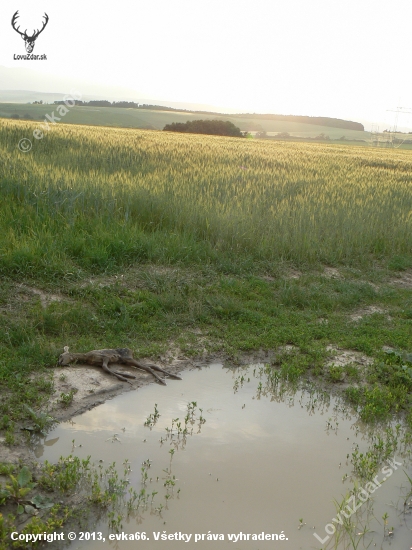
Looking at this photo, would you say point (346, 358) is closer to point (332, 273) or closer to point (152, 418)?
point (152, 418)

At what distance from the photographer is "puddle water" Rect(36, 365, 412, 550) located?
3572mm

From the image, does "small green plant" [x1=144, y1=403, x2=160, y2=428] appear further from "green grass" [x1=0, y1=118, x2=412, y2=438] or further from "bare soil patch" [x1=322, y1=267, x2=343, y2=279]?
"bare soil patch" [x1=322, y1=267, x2=343, y2=279]

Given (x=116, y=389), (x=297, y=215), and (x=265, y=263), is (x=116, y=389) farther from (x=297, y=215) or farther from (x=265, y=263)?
(x=297, y=215)

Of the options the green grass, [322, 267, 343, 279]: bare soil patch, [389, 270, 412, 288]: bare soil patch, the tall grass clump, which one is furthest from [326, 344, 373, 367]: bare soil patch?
[389, 270, 412, 288]: bare soil patch

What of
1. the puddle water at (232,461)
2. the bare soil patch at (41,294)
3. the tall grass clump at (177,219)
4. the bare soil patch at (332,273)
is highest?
the tall grass clump at (177,219)

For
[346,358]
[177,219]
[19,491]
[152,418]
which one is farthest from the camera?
[177,219]

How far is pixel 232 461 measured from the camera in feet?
13.9

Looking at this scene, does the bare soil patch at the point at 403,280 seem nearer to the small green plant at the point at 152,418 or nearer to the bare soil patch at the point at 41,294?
the bare soil patch at the point at 41,294

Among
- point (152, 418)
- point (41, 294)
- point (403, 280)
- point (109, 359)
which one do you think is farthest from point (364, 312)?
point (41, 294)

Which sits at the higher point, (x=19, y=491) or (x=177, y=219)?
(x=177, y=219)

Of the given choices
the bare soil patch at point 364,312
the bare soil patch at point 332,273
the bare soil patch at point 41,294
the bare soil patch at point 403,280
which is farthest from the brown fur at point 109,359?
the bare soil patch at point 403,280

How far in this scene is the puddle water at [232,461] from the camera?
3.57m

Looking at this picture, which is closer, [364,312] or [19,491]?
[19,491]

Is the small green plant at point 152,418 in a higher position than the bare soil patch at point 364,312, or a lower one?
lower
